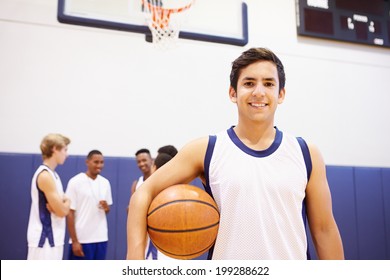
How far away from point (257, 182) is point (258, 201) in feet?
0.24

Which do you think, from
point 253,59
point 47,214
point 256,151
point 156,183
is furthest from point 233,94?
point 47,214

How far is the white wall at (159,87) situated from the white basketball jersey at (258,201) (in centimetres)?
368

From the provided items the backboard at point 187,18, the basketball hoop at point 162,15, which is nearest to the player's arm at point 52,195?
the backboard at point 187,18

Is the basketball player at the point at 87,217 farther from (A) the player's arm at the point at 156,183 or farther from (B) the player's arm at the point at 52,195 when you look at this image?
A: (A) the player's arm at the point at 156,183

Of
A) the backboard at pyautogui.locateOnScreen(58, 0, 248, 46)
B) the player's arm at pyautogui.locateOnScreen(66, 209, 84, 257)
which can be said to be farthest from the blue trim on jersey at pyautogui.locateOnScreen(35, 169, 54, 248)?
the backboard at pyautogui.locateOnScreen(58, 0, 248, 46)

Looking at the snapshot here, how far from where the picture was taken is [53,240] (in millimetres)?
3236

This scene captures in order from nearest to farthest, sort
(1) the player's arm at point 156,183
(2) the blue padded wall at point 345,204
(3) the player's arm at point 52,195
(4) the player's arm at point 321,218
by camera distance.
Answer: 1. (1) the player's arm at point 156,183
2. (4) the player's arm at point 321,218
3. (3) the player's arm at point 52,195
4. (2) the blue padded wall at point 345,204

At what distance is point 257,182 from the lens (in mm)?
1395

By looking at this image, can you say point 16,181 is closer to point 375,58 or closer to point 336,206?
point 336,206

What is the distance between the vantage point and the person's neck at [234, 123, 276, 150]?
1.51 m

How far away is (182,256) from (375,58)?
6235 mm

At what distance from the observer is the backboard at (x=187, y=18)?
3.85 m
